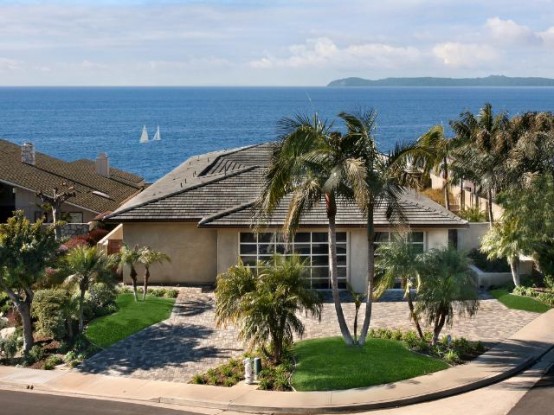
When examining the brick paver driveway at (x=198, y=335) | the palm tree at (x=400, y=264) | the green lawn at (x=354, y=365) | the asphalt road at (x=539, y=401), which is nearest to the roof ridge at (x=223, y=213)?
the brick paver driveway at (x=198, y=335)

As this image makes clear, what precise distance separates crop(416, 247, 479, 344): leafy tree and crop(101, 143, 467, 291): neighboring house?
7.07m

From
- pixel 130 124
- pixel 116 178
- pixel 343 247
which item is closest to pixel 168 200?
pixel 343 247

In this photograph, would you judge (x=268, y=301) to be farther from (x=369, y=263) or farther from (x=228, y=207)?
(x=228, y=207)

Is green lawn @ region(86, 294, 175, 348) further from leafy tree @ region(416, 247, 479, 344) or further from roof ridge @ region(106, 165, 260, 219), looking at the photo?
leafy tree @ region(416, 247, 479, 344)

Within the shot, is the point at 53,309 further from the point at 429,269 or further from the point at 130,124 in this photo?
the point at 130,124

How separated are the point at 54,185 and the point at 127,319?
1988 cm

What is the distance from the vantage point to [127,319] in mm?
26812

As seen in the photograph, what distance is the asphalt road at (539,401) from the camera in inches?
740

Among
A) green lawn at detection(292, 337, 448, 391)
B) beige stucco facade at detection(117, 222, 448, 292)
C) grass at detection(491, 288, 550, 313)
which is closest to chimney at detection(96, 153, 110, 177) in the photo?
beige stucco facade at detection(117, 222, 448, 292)

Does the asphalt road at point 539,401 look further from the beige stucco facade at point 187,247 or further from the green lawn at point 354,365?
the beige stucco facade at point 187,247

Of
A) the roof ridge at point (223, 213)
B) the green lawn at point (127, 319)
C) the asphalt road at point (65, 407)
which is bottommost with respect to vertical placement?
the asphalt road at point (65, 407)

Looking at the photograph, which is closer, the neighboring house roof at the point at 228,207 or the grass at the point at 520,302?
the grass at the point at 520,302

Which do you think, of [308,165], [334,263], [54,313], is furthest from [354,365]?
[54,313]

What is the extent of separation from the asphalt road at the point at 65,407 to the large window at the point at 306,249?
12.0 metres
